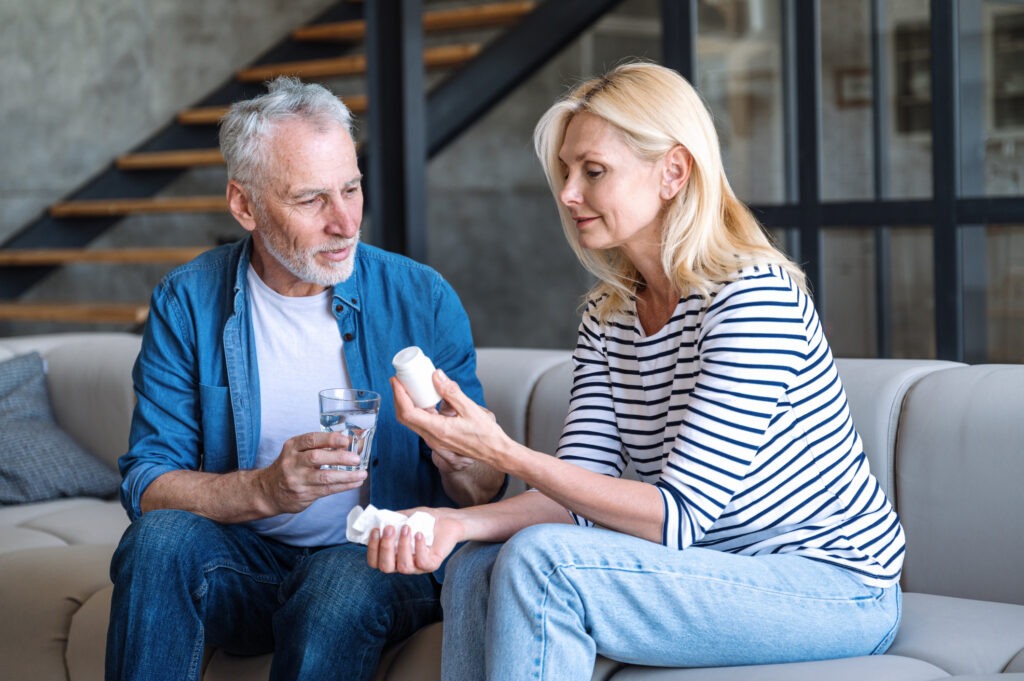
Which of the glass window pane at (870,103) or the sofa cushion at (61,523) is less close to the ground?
the glass window pane at (870,103)

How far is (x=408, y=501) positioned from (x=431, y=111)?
7.30 ft

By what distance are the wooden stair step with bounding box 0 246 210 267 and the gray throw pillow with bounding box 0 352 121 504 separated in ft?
3.25

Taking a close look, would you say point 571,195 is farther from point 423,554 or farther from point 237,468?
point 237,468

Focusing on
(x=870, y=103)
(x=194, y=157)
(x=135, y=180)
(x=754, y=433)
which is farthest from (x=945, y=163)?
(x=135, y=180)

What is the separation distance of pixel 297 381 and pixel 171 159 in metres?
3.02

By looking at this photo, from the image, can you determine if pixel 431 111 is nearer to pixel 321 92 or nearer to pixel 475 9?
pixel 475 9

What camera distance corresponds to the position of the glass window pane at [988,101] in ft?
10.9

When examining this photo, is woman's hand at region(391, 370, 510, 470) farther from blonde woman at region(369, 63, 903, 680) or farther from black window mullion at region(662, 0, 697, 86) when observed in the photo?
black window mullion at region(662, 0, 697, 86)

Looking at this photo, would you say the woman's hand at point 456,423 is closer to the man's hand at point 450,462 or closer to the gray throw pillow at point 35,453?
the man's hand at point 450,462

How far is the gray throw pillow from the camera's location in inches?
114

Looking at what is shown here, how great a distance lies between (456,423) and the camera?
4.77 feet

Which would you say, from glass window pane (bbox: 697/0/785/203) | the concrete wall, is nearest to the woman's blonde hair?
glass window pane (bbox: 697/0/785/203)

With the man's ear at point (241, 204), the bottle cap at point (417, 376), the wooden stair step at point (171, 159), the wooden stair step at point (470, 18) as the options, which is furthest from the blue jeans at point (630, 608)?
the wooden stair step at point (171, 159)

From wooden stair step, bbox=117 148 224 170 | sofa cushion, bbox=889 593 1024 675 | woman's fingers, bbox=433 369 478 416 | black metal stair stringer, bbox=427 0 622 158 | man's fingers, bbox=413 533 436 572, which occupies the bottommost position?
sofa cushion, bbox=889 593 1024 675
